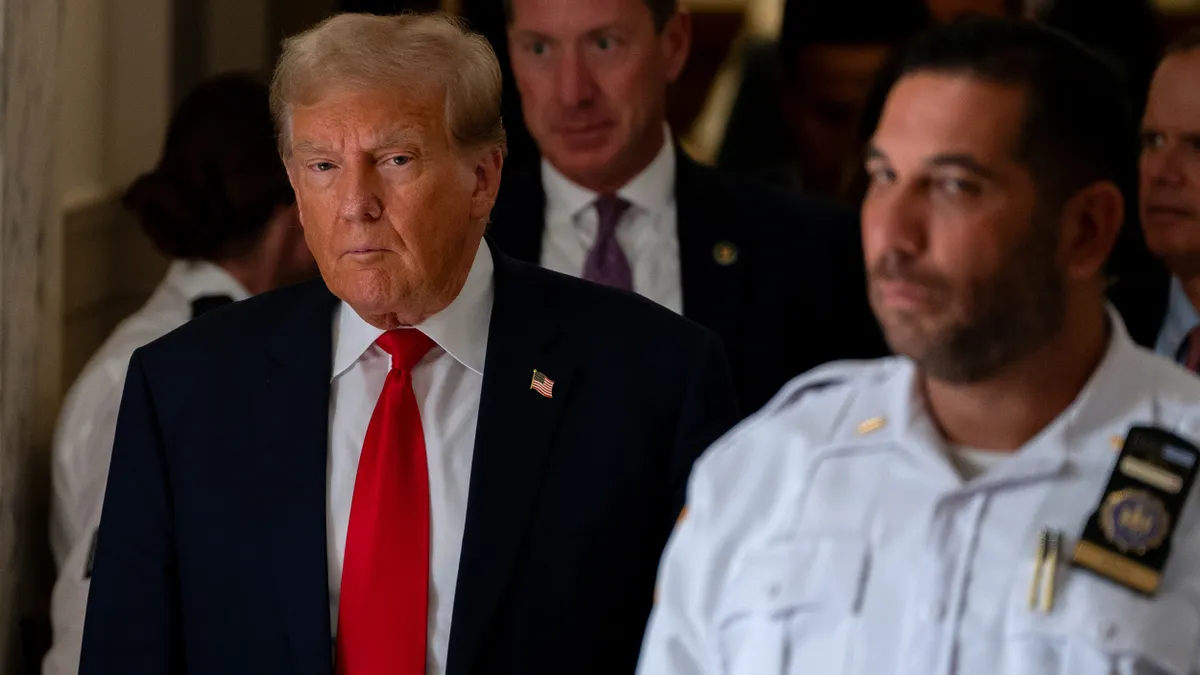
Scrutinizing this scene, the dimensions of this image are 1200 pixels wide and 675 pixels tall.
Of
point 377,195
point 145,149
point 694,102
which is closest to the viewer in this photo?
point 377,195

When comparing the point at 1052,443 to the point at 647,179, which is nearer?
the point at 1052,443

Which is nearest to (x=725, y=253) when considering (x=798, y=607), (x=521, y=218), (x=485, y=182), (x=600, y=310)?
(x=521, y=218)

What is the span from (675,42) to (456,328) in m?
1.25

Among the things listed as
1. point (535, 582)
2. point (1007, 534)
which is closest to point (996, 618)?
point (1007, 534)

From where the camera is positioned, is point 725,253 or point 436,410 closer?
point 436,410

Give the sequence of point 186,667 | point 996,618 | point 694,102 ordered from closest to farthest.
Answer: point 996,618
point 186,667
point 694,102

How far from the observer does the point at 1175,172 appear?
301 cm

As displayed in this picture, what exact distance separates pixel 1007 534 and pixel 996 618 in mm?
92

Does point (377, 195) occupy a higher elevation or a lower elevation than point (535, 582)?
higher

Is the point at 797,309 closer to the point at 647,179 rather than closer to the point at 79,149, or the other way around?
the point at 647,179

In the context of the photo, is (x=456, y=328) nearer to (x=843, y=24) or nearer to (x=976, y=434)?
(x=976, y=434)

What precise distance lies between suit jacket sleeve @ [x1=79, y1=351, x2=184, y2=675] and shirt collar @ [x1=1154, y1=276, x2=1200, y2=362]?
174cm

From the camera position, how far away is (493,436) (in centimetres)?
241

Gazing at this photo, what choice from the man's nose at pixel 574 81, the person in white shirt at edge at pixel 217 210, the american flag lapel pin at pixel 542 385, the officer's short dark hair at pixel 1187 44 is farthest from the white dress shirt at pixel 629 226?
the officer's short dark hair at pixel 1187 44
